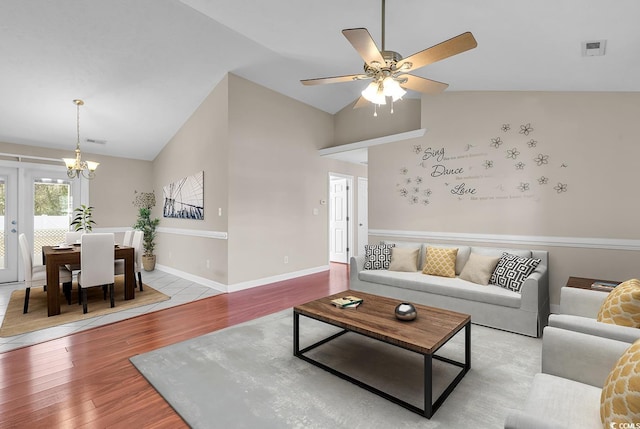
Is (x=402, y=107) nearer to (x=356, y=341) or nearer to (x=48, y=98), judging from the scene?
(x=356, y=341)

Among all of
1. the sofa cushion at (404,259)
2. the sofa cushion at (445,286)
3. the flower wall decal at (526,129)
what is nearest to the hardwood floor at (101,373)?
the sofa cushion at (445,286)

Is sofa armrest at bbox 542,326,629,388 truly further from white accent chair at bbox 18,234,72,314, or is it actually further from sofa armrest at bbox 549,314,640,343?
white accent chair at bbox 18,234,72,314

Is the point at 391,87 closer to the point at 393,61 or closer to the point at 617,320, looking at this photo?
the point at 393,61

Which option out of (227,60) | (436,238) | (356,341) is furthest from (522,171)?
Result: (227,60)

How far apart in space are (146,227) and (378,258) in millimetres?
5004

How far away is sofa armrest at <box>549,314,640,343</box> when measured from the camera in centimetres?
157

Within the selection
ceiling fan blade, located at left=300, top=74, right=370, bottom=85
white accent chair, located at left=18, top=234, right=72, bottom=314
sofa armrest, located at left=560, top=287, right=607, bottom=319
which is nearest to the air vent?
ceiling fan blade, located at left=300, top=74, right=370, bottom=85

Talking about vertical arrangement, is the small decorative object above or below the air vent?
below

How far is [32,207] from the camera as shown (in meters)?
5.41

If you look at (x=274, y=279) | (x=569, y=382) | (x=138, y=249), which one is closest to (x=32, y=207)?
(x=138, y=249)

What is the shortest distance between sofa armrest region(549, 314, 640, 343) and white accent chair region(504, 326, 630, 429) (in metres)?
0.11

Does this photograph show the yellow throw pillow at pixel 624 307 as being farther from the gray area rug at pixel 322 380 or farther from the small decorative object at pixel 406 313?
the small decorative object at pixel 406 313

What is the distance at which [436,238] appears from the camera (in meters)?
4.41

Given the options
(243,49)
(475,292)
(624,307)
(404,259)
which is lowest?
(475,292)
